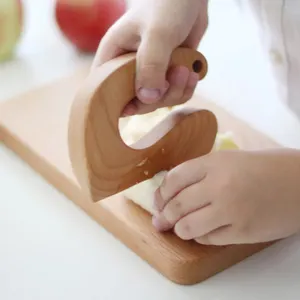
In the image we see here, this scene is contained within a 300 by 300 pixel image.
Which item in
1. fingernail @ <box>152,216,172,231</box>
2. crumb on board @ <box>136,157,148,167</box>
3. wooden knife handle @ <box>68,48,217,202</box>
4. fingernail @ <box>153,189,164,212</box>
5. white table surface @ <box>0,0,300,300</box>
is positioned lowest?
white table surface @ <box>0,0,300,300</box>

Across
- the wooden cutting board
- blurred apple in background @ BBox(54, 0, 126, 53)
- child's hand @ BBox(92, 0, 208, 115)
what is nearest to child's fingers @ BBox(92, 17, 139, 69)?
child's hand @ BBox(92, 0, 208, 115)

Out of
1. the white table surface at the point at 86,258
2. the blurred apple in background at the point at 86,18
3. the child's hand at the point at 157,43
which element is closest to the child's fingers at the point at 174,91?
the child's hand at the point at 157,43

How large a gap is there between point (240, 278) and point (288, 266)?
0.04 m

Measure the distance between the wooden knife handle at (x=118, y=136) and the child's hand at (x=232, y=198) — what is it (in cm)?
3

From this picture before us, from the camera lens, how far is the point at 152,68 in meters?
0.51

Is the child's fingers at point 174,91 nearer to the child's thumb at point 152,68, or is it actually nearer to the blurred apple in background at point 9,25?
the child's thumb at point 152,68

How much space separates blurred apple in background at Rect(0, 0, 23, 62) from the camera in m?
0.81

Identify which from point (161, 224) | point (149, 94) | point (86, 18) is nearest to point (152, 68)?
point (149, 94)

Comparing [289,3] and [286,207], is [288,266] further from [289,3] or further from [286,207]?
[289,3]

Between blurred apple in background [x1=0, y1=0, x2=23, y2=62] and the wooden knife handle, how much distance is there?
328mm

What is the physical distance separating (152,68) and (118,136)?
0.19ft

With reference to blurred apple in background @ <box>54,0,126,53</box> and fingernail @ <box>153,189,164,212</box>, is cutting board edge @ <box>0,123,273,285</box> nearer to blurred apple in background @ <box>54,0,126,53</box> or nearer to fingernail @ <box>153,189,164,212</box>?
fingernail @ <box>153,189,164,212</box>

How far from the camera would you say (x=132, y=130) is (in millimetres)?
617

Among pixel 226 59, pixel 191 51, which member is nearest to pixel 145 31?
pixel 191 51
